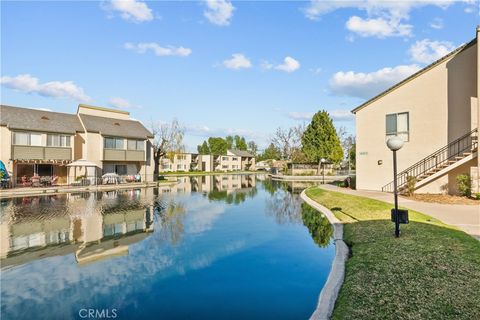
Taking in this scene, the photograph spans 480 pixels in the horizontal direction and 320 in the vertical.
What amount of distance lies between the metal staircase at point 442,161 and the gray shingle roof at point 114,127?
30.5 meters

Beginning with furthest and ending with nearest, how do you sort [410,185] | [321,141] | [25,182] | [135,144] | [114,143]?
[321,141] → [135,144] → [114,143] → [25,182] → [410,185]

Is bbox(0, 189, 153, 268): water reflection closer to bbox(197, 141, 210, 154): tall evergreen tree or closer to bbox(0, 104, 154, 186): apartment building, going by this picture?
bbox(0, 104, 154, 186): apartment building

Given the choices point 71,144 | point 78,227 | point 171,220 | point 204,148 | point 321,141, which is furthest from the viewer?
point 204,148

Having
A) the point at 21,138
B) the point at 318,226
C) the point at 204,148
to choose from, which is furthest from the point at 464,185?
the point at 204,148

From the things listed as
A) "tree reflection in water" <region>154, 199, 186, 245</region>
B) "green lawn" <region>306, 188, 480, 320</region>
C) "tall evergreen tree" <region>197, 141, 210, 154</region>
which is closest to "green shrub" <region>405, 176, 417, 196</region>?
"green lawn" <region>306, 188, 480, 320</region>

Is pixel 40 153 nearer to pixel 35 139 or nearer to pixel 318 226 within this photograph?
pixel 35 139

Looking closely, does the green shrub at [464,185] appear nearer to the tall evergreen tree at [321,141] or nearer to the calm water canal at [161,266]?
the calm water canal at [161,266]

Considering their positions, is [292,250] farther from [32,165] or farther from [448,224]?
[32,165]

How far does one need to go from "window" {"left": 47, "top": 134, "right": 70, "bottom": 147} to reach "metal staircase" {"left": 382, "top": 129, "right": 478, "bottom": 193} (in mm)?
32412

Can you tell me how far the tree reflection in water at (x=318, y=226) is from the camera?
441 inches

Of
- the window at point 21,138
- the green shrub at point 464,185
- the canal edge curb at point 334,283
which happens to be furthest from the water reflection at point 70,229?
the green shrub at point 464,185

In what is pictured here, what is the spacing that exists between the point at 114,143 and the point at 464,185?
34351 mm

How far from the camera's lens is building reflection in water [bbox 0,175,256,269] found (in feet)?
31.9

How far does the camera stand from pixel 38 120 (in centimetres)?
3172
